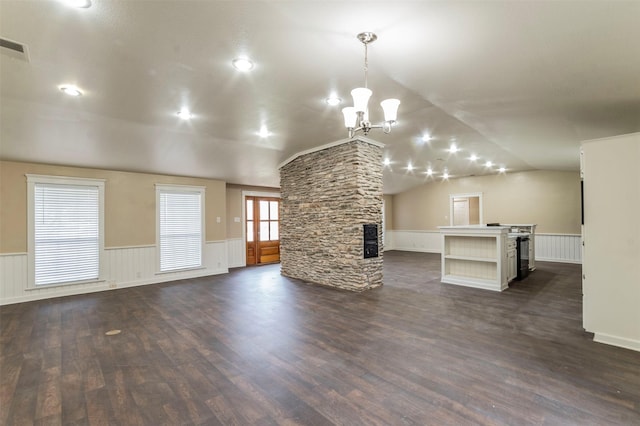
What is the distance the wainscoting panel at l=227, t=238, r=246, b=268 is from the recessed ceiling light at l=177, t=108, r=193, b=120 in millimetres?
4799

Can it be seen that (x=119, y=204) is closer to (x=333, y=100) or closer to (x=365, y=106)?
(x=333, y=100)

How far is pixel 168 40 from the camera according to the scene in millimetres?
2326

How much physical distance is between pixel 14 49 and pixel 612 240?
5763 millimetres

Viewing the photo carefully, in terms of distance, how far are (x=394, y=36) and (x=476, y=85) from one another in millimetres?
1371

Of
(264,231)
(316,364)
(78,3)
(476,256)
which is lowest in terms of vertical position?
(316,364)

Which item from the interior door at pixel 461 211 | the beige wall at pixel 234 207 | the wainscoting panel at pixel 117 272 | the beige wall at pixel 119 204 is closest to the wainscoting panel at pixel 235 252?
the beige wall at pixel 234 207

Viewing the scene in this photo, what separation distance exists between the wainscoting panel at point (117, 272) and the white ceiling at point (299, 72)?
1953 mm

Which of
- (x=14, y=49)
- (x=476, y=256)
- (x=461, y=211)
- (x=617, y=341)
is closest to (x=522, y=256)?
(x=476, y=256)

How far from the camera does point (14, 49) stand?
2393 millimetres

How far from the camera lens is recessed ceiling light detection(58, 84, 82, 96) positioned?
3.08m

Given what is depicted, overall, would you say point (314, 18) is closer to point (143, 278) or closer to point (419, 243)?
point (143, 278)

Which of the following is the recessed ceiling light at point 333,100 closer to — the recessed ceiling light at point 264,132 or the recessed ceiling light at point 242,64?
the recessed ceiling light at point 242,64

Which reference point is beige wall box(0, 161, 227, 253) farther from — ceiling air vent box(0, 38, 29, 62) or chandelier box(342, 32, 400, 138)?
chandelier box(342, 32, 400, 138)

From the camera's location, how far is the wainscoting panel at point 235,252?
841 cm
